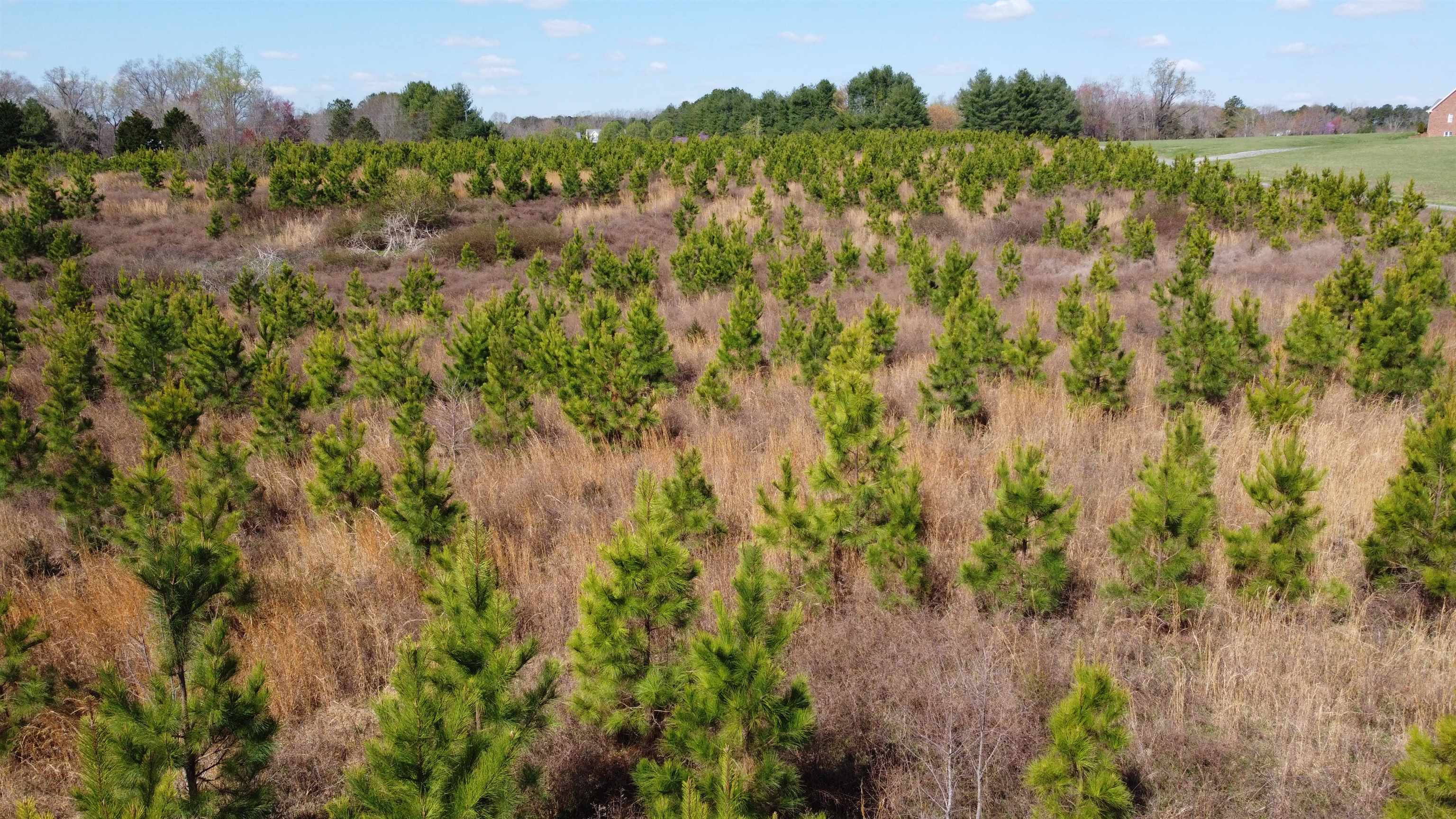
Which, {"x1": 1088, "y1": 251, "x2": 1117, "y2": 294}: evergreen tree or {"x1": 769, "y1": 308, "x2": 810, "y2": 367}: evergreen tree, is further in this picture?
{"x1": 1088, "y1": 251, "x2": 1117, "y2": 294}: evergreen tree

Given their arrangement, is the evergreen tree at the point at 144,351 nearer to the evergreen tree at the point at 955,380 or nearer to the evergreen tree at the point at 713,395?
the evergreen tree at the point at 713,395

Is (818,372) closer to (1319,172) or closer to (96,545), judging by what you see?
(96,545)

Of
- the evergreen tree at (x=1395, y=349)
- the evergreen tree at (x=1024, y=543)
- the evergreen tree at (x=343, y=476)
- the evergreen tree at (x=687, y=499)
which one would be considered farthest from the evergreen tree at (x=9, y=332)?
the evergreen tree at (x=1395, y=349)

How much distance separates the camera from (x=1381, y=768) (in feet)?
9.59

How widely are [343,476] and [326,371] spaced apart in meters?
2.68

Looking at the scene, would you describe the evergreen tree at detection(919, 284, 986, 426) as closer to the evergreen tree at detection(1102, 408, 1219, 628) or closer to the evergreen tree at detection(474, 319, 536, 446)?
the evergreen tree at detection(1102, 408, 1219, 628)

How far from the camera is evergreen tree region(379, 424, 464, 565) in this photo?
468cm

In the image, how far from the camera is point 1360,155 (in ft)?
88.8

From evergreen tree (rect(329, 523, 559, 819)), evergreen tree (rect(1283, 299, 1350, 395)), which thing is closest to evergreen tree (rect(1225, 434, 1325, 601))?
evergreen tree (rect(1283, 299, 1350, 395))

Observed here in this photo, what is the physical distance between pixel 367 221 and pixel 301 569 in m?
16.4

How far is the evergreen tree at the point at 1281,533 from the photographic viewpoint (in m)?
3.96

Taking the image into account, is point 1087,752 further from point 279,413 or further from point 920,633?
point 279,413

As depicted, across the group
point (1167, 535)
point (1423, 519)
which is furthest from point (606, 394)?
point (1423, 519)

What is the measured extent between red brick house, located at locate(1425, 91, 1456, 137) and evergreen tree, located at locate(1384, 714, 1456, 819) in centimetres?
6527
